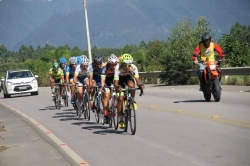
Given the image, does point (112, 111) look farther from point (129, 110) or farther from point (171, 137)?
point (171, 137)

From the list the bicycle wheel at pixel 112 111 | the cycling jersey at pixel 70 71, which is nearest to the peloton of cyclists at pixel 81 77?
the cycling jersey at pixel 70 71

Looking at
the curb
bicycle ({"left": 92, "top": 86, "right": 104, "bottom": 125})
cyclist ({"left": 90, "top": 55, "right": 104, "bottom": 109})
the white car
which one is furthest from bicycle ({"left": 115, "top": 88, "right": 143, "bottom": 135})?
the white car

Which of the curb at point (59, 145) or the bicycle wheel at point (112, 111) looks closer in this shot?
the curb at point (59, 145)

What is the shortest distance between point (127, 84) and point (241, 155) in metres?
3.95

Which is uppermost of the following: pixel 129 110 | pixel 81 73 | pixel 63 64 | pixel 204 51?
pixel 204 51

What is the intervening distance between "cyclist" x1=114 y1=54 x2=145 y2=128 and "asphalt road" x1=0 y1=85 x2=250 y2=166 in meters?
0.62

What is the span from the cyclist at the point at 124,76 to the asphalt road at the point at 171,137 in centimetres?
62

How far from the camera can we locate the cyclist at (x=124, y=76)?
37.3 feet

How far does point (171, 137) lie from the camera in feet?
35.3

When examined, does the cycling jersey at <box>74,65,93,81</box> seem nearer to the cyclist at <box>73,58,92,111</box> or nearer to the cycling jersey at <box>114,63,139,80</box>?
the cyclist at <box>73,58,92,111</box>

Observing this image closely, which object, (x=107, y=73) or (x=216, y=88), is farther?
(x=216, y=88)

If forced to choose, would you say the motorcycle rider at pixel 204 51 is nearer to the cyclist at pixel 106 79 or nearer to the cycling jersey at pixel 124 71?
the cyclist at pixel 106 79

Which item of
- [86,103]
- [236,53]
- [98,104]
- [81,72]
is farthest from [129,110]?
[236,53]

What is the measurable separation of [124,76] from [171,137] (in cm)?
187
